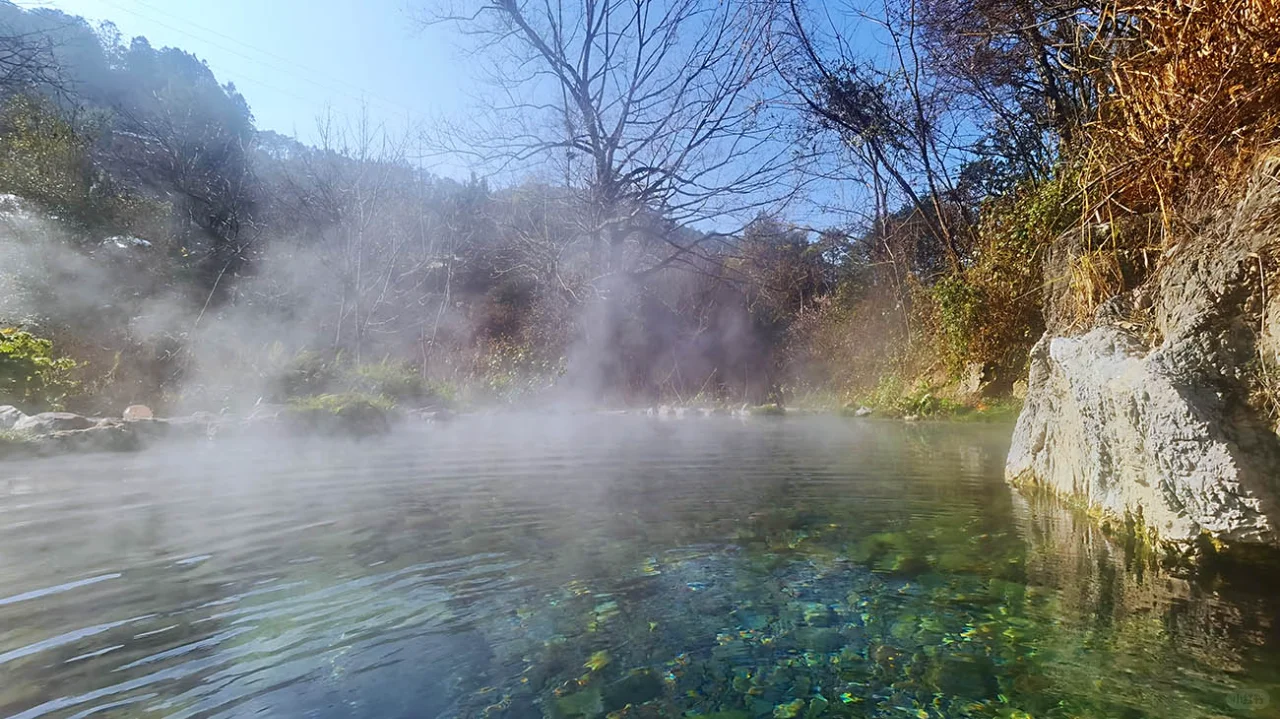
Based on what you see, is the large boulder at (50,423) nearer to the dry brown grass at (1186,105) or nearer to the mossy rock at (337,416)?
the mossy rock at (337,416)

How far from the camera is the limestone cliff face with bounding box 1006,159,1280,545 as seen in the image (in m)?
1.76

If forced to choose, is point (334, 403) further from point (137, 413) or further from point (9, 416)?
point (9, 416)

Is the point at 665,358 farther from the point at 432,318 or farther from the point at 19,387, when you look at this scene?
the point at 19,387

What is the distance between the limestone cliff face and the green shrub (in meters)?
8.19

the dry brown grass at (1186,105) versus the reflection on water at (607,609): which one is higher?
the dry brown grass at (1186,105)

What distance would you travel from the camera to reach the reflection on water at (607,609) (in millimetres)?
1177

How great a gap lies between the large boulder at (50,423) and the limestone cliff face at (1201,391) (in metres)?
6.99

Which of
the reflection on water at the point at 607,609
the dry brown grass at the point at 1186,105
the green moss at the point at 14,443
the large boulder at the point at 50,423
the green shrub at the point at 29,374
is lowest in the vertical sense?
the reflection on water at the point at 607,609

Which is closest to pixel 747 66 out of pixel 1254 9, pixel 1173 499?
pixel 1254 9

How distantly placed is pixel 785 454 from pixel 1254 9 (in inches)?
136

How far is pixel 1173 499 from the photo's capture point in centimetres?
191

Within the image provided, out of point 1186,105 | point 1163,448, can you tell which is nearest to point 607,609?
point 1163,448

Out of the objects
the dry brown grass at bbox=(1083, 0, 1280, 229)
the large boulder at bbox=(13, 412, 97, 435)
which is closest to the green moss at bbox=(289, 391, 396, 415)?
the large boulder at bbox=(13, 412, 97, 435)

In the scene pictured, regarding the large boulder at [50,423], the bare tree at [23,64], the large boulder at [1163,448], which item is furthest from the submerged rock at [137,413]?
the large boulder at [1163,448]
